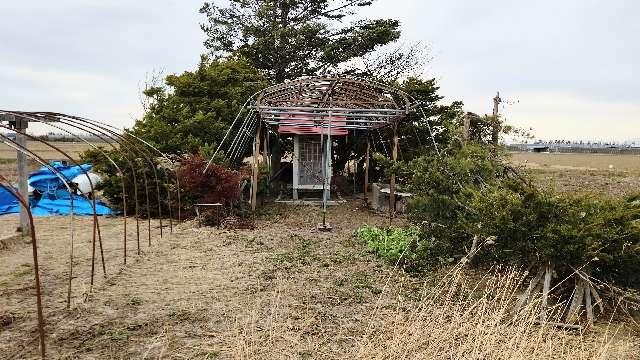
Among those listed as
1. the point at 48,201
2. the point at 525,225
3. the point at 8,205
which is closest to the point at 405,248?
the point at 525,225

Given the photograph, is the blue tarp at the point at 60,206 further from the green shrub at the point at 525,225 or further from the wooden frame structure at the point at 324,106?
the green shrub at the point at 525,225

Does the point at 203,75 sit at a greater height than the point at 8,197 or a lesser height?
greater

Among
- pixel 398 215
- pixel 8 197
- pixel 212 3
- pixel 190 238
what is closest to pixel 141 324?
pixel 190 238

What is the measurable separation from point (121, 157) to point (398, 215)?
6843 millimetres

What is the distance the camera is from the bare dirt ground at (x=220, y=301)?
411 centimetres

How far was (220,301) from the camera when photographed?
17.5 ft

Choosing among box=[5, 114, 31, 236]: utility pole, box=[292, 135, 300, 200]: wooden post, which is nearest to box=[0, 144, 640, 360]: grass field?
box=[5, 114, 31, 236]: utility pole

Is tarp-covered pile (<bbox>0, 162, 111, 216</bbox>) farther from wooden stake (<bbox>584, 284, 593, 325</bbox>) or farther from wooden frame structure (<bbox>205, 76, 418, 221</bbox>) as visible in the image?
wooden stake (<bbox>584, 284, 593, 325</bbox>)

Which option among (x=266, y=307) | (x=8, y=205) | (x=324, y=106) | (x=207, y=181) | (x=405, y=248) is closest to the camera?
(x=266, y=307)

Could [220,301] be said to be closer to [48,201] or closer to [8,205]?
[48,201]

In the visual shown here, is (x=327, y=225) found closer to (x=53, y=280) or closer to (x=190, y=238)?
(x=190, y=238)

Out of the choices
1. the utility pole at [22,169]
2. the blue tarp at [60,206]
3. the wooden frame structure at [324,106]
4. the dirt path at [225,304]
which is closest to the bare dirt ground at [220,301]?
the dirt path at [225,304]

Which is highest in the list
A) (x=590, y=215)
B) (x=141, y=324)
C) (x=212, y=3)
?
(x=212, y=3)

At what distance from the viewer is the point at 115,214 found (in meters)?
11.8
